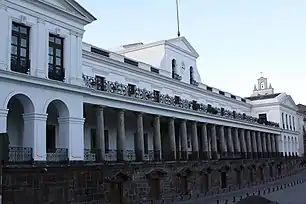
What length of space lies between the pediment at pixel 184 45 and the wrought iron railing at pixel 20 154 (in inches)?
829

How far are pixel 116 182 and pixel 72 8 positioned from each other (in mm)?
9806

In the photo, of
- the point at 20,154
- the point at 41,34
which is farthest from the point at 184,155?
the point at 41,34

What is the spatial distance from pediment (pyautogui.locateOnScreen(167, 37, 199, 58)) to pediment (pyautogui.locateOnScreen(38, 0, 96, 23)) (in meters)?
15.4

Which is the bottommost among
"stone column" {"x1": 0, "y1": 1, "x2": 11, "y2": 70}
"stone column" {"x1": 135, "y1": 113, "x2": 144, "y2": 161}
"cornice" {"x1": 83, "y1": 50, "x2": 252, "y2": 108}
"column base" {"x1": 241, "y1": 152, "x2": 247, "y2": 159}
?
"column base" {"x1": 241, "y1": 152, "x2": 247, "y2": 159}

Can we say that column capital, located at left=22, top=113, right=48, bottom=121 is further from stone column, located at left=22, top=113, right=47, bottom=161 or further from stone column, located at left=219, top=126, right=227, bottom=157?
stone column, located at left=219, top=126, right=227, bottom=157

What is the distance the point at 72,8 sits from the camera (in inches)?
821

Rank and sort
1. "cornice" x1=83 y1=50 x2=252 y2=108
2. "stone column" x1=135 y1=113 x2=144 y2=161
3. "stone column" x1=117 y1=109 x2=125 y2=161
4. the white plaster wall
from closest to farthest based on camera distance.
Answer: the white plaster wall, "stone column" x1=117 y1=109 x2=125 y2=161, "stone column" x1=135 y1=113 x2=144 y2=161, "cornice" x1=83 y1=50 x2=252 y2=108

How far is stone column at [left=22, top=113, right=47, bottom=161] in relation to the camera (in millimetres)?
17984

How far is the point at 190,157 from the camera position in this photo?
3444 cm

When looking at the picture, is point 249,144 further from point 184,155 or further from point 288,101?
point 288,101

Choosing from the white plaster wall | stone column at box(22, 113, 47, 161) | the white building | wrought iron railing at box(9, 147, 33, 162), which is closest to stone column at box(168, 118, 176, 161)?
the white building

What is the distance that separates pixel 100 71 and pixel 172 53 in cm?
1127

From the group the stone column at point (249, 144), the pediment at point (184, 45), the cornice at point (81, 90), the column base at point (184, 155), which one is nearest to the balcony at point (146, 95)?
the cornice at point (81, 90)

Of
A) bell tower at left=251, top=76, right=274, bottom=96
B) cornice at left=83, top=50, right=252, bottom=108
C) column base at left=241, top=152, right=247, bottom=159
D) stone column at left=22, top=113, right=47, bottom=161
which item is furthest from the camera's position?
bell tower at left=251, top=76, right=274, bottom=96
